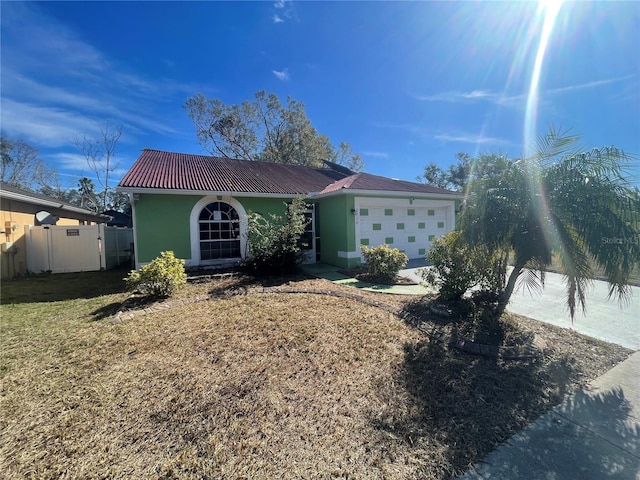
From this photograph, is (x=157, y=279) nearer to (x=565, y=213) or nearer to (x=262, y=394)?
(x=262, y=394)

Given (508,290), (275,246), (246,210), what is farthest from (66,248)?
(508,290)

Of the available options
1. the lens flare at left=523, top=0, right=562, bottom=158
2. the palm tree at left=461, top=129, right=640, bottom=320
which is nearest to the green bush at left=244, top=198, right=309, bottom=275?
the palm tree at left=461, top=129, right=640, bottom=320

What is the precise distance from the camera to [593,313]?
233 inches

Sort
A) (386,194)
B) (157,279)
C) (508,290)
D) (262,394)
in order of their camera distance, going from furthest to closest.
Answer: (386,194)
(157,279)
(508,290)
(262,394)

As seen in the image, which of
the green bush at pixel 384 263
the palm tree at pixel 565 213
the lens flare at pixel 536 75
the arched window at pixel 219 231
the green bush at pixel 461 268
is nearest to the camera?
the palm tree at pixel 565 213

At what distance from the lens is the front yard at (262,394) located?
2270mm

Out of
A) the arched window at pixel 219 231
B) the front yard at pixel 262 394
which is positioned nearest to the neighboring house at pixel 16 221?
the arched window at pixel 219 231

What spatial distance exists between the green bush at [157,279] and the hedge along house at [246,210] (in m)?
3.57

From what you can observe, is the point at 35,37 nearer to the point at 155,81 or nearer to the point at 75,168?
the point at 155,81

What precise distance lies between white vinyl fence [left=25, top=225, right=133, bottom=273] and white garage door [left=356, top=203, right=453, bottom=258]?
11271mm

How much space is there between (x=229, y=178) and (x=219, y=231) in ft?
8.62

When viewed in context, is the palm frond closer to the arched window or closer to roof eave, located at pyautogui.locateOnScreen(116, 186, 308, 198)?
roof eave, located at pyautogui.locateOnScreen(116, 186, 308, 198)

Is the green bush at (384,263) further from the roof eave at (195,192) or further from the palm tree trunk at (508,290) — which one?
the roof eave at (195,192)

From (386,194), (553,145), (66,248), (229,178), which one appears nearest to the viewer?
(553,145)
